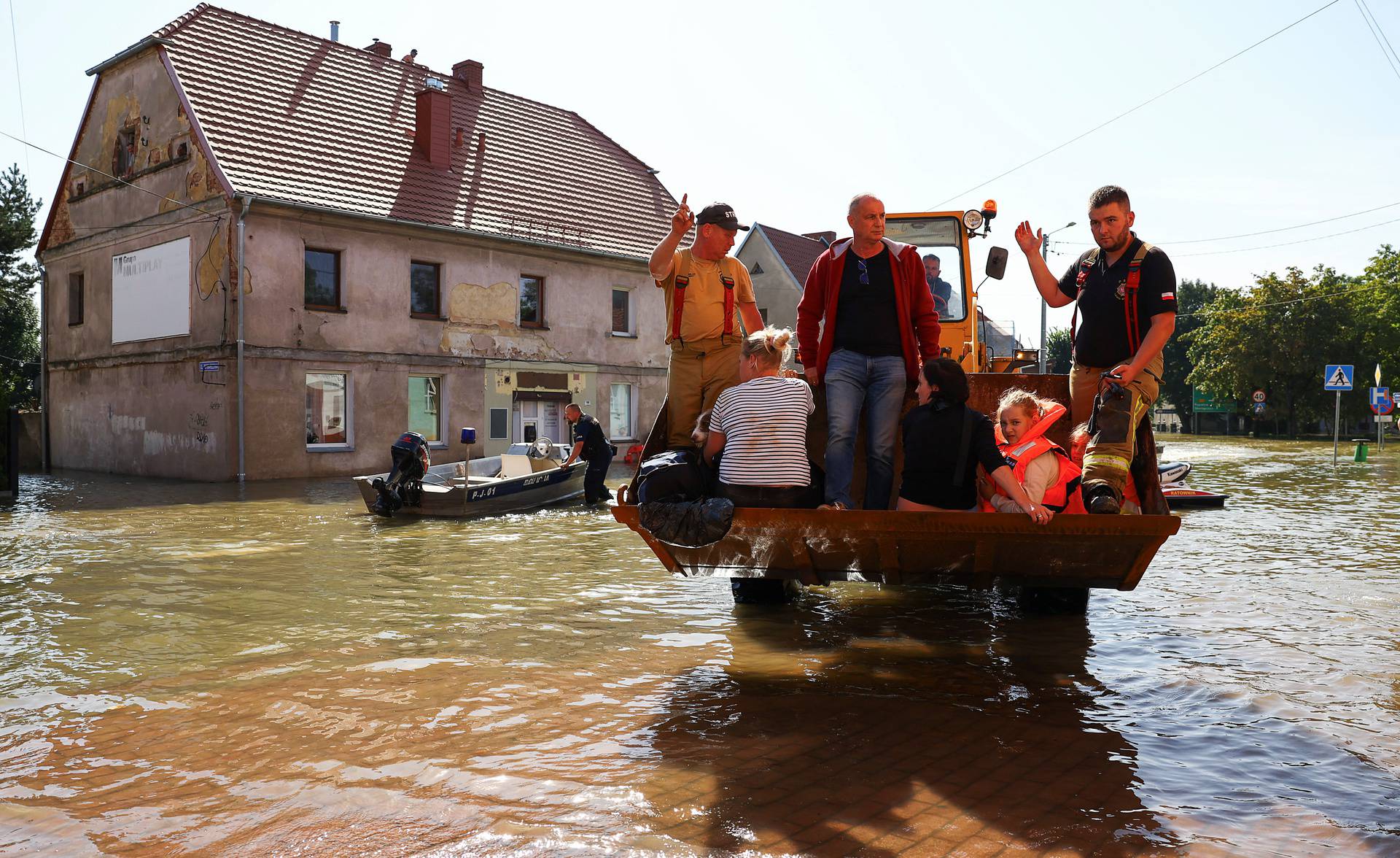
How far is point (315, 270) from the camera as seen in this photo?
24.8m

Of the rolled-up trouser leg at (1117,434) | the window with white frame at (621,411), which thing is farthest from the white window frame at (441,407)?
the rolled-up trouser leg at (1117,434)

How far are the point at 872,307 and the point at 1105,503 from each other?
188cm

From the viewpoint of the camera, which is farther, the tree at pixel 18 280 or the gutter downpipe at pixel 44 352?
the tree at pixel 18 280

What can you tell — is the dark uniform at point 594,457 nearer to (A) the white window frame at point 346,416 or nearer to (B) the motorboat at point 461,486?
(B) the motorboat at point 461,486

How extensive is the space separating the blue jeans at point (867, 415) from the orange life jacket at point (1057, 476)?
2.37 feet

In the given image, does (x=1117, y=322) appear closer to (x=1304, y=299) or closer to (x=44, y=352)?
(x=44, y=352)

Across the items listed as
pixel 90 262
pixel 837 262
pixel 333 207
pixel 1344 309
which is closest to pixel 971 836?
pixel 837 262

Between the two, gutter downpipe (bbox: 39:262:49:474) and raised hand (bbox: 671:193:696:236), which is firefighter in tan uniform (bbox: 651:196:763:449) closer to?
raised hand (bbox: 671:193:696:236)

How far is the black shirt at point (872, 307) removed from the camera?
22.3 ft

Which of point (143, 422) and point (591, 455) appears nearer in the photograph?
point (591, 455)

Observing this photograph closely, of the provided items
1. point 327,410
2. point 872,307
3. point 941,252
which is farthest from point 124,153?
point 872,307

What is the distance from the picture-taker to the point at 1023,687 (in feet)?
19.2

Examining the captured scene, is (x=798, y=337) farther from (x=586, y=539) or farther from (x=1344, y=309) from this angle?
(x=1344, y=309)

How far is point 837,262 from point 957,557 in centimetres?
201
